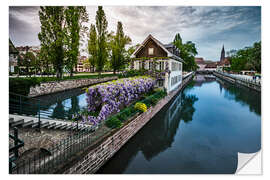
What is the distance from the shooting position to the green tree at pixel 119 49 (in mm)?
25125

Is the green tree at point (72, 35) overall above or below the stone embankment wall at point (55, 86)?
above

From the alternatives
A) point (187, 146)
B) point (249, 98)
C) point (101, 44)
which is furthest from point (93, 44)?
point (249, 98)

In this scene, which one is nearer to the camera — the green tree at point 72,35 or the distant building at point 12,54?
the distant building at point 12,54

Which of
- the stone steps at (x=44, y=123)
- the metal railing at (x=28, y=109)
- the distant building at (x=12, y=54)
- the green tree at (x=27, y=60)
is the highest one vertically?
the green tree at (x=27, y=60)

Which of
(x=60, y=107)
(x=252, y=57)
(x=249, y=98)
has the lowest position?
(x=60, y=107)

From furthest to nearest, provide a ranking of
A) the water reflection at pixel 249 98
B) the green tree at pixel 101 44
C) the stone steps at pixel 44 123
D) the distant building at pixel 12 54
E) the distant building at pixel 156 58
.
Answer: the green tree at pixel 101 44
the distant building at pixel 156 58
the water reflection at pixel 249 98
the stone steps at pixel 44 123
the distant building at pixel 12 54

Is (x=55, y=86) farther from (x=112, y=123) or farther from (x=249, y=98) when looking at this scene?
(x=249, y=98)

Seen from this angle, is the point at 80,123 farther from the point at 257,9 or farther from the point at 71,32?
the point at 71,32

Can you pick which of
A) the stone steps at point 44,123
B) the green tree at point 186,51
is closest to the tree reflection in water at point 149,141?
the stone steps at point 44,123

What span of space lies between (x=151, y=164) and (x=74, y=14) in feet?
56.8

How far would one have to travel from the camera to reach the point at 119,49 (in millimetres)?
25812

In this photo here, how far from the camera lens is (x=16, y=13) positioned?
3.90 m

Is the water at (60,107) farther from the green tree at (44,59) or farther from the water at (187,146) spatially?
the green tree at (44,59)
